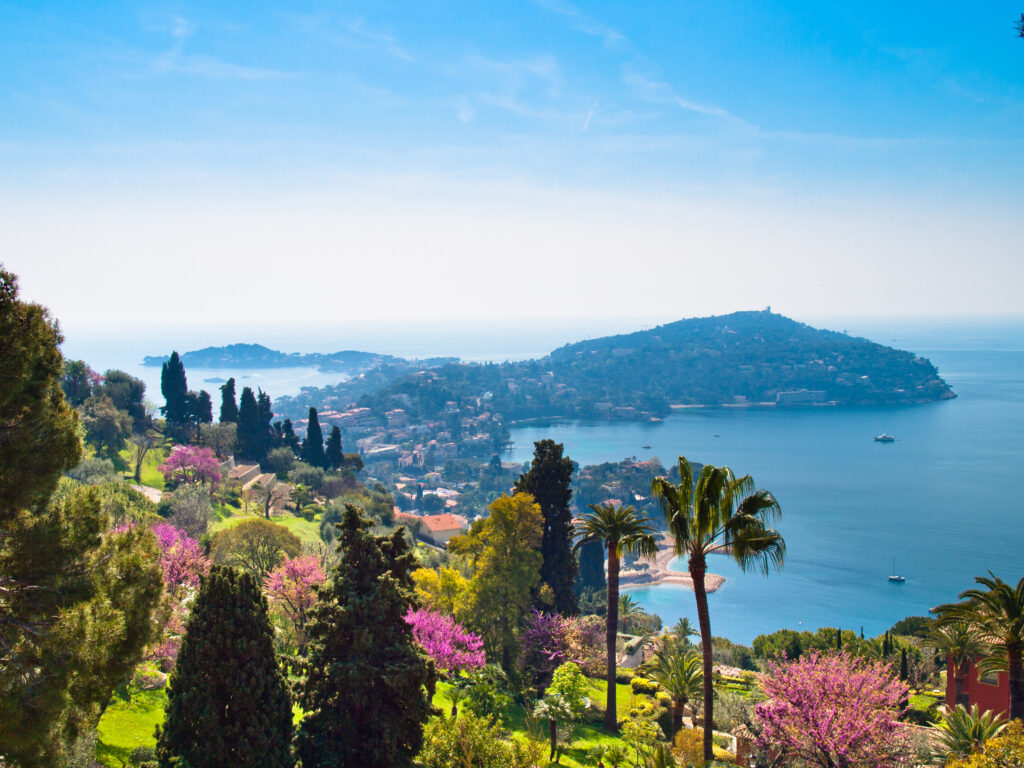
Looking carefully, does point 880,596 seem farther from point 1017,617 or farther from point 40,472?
point 40,472

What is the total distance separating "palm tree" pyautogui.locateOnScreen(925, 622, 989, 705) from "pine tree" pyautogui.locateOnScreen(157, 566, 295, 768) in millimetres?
17370

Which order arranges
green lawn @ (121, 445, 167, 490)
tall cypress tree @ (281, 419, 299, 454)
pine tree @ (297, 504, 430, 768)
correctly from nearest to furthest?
pine tree @ (297, 504, 430, 768)
green lawn @ (121, 445, 167, 490)
tall cypress tree @ (281, 419, 299, 454)

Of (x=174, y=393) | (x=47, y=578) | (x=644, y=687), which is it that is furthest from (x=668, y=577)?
(x=47, y=578)

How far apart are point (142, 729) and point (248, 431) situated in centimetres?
4160

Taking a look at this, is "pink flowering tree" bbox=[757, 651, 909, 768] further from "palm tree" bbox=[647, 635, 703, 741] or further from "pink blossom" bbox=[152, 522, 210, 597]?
"pink blossom" bbox=[152, 522, 210, 597]

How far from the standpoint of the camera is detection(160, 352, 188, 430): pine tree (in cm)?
4884

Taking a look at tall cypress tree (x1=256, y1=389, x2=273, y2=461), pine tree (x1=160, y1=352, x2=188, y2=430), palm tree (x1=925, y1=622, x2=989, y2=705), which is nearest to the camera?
palm tree (x1=925, y1=622, x2=989, y2=705)

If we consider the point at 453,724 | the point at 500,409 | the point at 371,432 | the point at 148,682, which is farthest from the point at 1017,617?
the point at 500,409

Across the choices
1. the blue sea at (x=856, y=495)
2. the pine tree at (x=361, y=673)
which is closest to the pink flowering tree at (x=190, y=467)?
the pine tree at (x=361, y=673)

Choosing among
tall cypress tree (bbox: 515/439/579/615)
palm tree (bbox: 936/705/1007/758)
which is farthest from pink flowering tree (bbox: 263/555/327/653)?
palm tree (bbox: 936/705/1007/758)

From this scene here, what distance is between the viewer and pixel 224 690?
33.4 ft

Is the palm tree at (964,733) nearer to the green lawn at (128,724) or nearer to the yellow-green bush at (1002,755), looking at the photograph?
the yellow-green bush at (1002,755)

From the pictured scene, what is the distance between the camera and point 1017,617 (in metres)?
11.4

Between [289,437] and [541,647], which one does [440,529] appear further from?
[541,647]
